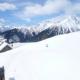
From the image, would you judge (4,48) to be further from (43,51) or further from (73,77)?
(73,77)

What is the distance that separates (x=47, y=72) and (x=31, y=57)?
5.21 meters

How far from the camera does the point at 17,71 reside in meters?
26.5

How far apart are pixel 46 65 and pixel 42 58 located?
2171 millimetres

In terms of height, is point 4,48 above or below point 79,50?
below

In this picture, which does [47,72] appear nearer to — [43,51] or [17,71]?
[17,71]

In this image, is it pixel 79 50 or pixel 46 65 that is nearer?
pixel 46 65

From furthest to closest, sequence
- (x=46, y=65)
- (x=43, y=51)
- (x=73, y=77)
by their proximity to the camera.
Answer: (x=43, y=51) < (x=46, y=65) < (x=73, y=77)

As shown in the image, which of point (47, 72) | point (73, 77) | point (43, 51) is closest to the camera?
point (73, 77)

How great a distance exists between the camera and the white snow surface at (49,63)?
928 inches

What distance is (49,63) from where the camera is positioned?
26297mm

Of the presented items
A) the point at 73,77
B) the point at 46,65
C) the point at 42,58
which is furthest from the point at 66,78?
the point at 42,58

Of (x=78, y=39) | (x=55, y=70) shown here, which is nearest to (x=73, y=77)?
(x=55, y=70)

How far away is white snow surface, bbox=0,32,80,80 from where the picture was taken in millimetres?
23578

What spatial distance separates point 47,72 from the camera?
24312 mm
